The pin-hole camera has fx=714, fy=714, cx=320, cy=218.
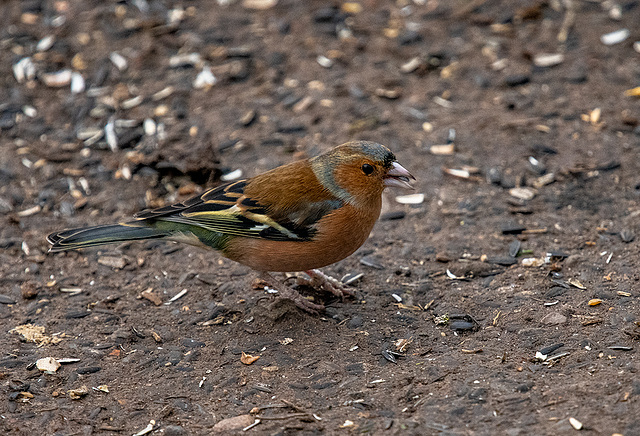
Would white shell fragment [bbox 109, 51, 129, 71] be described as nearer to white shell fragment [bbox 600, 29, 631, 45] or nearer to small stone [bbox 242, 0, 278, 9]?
small stone [bbox 242, 0, 278, 9]

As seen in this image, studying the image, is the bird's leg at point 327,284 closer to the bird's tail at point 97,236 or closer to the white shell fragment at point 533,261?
the bird's tail at point 97,236

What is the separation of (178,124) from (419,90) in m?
2.43

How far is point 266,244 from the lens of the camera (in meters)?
4.63

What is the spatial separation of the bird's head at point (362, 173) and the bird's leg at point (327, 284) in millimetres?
706

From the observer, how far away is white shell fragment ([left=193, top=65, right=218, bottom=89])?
7.42 metres

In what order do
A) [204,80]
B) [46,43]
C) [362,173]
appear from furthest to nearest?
[46,43] → [204,80] → [362,173]

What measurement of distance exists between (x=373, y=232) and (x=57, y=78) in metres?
4.02

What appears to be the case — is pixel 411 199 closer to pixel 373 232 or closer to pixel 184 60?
pixel 373 232

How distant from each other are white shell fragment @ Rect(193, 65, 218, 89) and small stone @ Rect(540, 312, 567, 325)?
438cm

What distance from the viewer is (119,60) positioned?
7727 millimetres

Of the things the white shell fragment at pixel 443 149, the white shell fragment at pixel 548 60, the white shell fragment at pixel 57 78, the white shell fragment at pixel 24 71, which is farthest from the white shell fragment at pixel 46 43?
the white shell fragment at pixel 548 60

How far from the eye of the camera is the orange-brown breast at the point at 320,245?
14.9 ft

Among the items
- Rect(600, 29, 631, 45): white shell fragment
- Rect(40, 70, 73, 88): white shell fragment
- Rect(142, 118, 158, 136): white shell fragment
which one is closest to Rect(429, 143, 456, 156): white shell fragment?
Rect(600, 29, 631, 45): white shell fragment

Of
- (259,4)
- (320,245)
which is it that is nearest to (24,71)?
(259,4)
